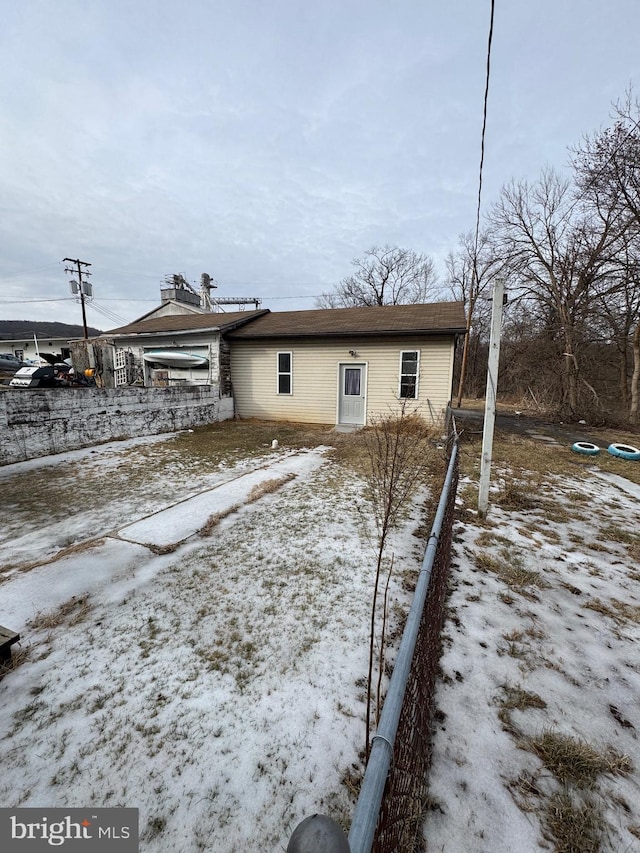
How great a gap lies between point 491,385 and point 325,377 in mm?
7627

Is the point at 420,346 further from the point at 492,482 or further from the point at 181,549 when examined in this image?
the point at 181,549

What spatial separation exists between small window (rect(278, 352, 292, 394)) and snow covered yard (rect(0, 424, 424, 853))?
25.8ft

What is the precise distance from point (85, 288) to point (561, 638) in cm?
3195

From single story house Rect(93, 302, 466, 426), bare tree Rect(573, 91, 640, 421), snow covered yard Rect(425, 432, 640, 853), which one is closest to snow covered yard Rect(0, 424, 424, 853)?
snow covered yard Rect(425, 432, 640, 853)

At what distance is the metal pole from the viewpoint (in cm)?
378

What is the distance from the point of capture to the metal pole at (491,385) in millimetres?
3775

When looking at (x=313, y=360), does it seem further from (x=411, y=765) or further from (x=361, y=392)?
(x=411, y=765)

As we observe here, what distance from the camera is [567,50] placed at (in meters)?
4.11

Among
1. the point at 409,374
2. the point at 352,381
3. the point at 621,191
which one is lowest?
the point at 352,381

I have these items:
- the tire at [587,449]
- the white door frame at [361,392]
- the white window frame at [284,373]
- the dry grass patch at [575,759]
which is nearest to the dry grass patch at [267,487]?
the dry grass patch at [575,759]

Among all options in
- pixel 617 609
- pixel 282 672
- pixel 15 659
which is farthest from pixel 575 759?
pixel 15 659

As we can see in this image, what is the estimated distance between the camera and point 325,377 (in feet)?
37.2

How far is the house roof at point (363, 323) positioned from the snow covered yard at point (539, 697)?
7.04m

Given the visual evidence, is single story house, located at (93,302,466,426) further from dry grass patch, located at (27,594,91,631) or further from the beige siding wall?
dry grass patch, located at (27,594,91,631)
